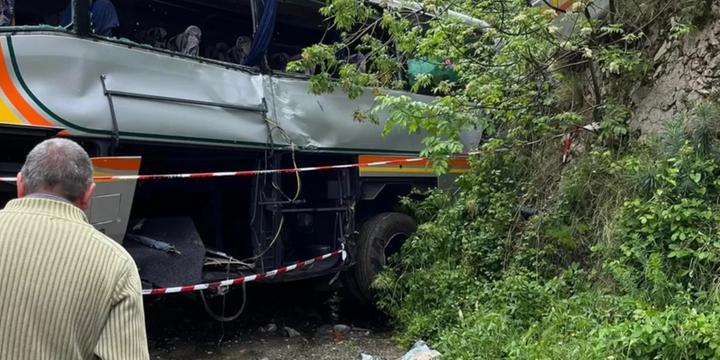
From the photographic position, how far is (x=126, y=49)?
4.50 metres

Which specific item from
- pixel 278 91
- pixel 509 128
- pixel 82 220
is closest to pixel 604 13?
pixel 509 128

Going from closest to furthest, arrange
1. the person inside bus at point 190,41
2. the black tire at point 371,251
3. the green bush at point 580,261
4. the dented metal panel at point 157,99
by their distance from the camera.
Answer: the green bush at point 580,261 < the dented metal panel at point 157,99 < the person inside bus at point 190,41 < the black tire at point 371,251

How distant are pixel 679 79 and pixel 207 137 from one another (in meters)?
3.85

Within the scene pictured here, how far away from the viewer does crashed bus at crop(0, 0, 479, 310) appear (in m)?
4.18

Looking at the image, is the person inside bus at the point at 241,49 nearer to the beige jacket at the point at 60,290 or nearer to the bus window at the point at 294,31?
the bus window at the point at 294,31

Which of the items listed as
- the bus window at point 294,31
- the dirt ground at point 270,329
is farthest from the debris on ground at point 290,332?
the bus window at point 294,31

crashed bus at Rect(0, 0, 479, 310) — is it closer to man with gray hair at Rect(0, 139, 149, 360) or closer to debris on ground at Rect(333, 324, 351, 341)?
A: debris on ground at Rect(333, 324, 351, 341)

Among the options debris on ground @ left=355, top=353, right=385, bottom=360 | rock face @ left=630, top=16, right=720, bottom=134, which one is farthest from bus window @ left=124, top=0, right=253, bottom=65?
rock face @ left=630, top=16, right=720, bottom=134

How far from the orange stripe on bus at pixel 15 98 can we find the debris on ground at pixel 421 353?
121 inches

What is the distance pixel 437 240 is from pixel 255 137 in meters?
2.16

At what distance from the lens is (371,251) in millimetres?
6371

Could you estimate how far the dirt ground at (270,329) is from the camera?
18.1 ft

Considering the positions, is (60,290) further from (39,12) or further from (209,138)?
(39,12)

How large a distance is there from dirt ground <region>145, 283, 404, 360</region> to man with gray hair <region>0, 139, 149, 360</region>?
152 inches
